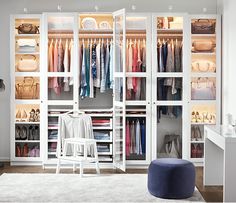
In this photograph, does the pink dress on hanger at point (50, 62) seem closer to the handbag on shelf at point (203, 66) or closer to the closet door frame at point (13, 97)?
the closet door frame at point (13, 97)

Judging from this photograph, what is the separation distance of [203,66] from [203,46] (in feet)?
1.00

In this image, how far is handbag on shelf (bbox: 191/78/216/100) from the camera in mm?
7410

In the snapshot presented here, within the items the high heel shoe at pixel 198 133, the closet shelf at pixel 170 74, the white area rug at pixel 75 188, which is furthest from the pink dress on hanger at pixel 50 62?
the high heel shoe at pixel 198 133

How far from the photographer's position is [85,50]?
738 cm

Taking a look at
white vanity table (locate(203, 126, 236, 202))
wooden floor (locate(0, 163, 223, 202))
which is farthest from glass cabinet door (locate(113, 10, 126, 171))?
white vanity table (locate(203, 126, 236, 202))

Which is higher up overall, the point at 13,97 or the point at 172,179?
the point at 13,97

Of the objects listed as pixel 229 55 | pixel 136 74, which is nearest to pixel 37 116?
pixel 136 74

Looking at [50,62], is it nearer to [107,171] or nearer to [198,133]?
[107,171]

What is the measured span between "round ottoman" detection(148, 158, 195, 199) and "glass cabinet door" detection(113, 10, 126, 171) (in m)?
1.65

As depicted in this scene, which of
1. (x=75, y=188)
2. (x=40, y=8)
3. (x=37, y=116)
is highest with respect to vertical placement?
(x=40, y=8)

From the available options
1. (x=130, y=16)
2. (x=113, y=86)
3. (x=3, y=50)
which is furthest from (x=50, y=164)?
(x=130, y=16)

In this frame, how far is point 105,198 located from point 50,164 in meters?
2.13

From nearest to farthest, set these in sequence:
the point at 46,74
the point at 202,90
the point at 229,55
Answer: the point at 229,55 → the point at 46,74 → the point at 202,90

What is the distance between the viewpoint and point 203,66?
7.41 meters
